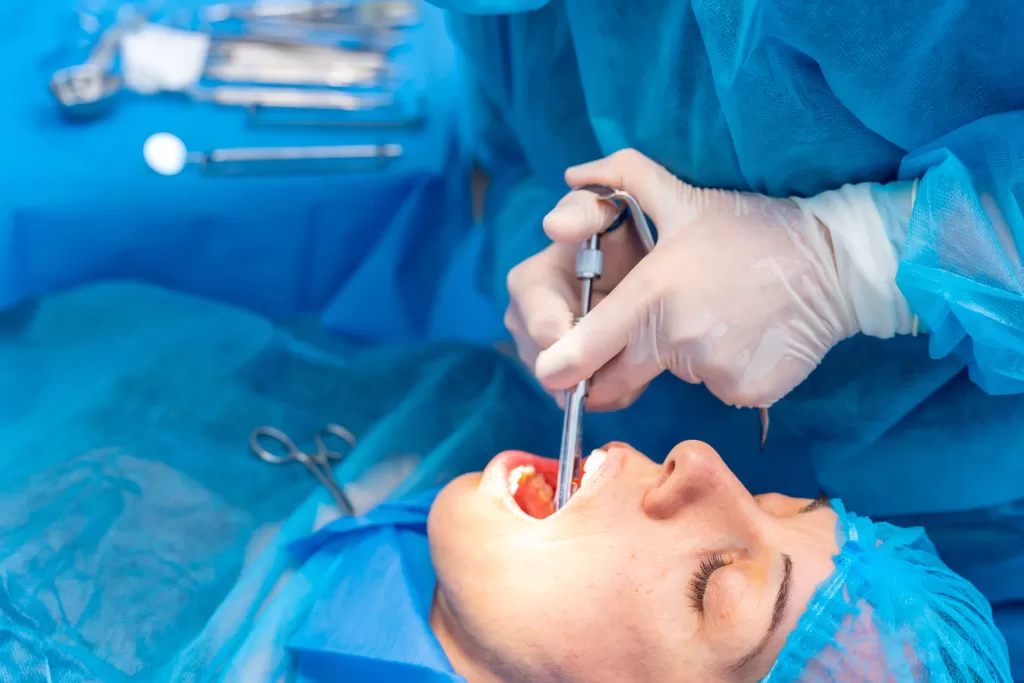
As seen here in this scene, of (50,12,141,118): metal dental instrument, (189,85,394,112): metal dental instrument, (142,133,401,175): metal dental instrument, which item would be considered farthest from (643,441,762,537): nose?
(50,12,141,118): metal dental instrument

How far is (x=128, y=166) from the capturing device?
1.35 m

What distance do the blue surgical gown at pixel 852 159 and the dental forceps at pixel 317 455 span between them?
1.32 ft

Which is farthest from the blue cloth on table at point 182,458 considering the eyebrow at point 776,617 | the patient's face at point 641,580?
the eyebrow at point 776,617

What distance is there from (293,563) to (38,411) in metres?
0.46

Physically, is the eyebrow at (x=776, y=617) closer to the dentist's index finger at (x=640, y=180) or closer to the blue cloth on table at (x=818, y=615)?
the blue cloth on table at (x=818, y=615)

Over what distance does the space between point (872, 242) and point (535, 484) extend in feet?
1.57

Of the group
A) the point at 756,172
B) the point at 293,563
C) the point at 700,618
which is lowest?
the point at 293,563

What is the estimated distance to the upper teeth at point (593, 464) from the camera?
2.91ft

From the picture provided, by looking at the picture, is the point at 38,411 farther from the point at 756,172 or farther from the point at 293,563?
the point at 756,172

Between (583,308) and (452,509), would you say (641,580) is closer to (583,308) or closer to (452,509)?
(452,509)

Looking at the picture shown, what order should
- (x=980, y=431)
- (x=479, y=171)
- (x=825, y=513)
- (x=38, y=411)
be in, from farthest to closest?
(x=479, y=171)
(x=38, y=411)
(x=980, y=431)
(x=825, y=513)

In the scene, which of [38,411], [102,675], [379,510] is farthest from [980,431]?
[38,411]

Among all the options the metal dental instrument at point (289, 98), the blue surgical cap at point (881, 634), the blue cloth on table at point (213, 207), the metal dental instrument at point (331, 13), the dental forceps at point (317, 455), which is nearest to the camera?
the blue surgical cap at point (881, 634)

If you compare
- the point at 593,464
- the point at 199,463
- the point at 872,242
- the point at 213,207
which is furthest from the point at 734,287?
the point at 213,207
